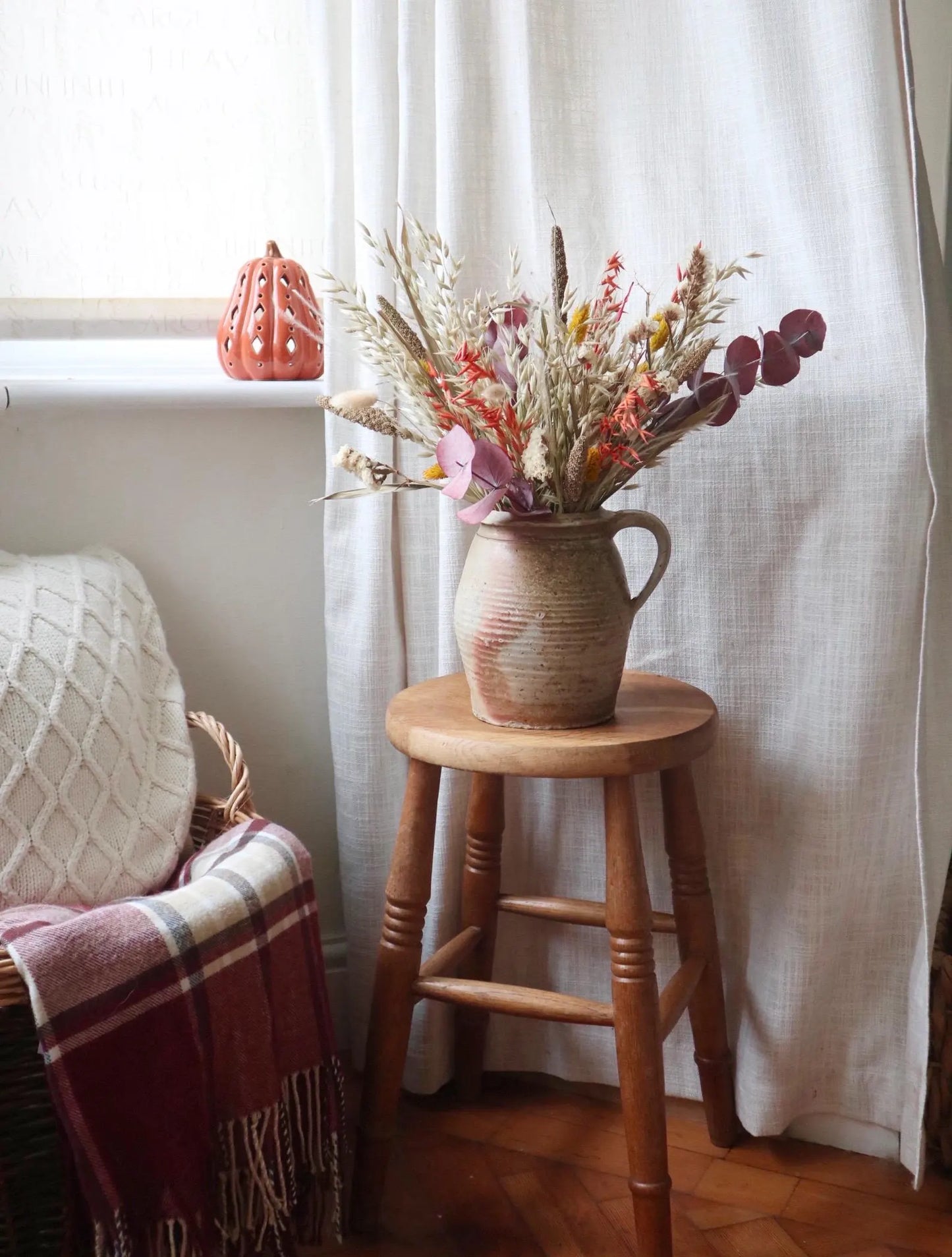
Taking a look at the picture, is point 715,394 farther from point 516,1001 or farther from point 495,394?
point 516,1001

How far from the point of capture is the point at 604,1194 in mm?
1321

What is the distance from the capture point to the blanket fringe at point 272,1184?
97 centimetres

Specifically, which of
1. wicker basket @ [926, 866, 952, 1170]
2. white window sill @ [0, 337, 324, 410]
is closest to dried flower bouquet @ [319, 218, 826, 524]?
white window sill @ [0, 337, 324, 410]

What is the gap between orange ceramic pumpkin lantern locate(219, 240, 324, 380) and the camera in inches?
54.6

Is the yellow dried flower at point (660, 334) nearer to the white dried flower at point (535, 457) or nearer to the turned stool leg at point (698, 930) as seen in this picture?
the white dried flower at point (535, 457)

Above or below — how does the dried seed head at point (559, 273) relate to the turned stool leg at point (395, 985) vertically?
above

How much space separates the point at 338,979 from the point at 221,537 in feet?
2.01

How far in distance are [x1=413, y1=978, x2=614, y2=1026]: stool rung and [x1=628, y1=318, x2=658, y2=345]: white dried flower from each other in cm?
63

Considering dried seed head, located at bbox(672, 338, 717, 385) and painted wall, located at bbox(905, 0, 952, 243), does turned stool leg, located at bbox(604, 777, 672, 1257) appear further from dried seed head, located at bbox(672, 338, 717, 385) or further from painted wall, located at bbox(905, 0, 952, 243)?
painted wall, located at bbox(905, 0, 952, 243)

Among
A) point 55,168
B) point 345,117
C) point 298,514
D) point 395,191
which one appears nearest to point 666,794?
point 298,514

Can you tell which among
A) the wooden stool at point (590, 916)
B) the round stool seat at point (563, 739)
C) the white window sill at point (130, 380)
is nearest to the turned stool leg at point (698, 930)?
the wooden stool at point (590, 916)

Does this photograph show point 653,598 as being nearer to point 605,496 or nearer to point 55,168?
point 605,496

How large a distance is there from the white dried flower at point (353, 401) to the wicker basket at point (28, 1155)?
526 mm

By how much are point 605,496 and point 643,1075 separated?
1.80 ft
